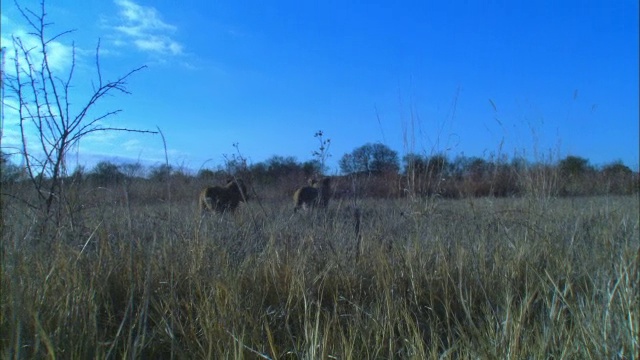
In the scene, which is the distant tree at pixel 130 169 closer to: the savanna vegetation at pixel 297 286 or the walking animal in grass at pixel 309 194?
the savanna vegetation at pixel 297 286

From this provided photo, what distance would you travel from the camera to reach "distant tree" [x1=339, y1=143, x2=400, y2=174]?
18.0 ft

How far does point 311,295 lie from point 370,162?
3.22 m

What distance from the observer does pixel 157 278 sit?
108 inches

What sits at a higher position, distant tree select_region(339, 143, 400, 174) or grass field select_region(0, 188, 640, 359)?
distant tree select_region(339, 143, 400, 174)

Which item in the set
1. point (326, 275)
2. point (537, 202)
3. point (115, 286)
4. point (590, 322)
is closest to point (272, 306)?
point (326, 275)

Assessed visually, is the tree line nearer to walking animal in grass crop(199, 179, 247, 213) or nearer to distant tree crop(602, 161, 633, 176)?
walking animal in grass crop(199, 179, 247, 213)

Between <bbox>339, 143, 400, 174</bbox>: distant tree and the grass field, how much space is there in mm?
1540

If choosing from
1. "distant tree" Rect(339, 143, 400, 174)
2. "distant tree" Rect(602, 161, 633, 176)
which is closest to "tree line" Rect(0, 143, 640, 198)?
"distant tree" Rect(339, 143, 400, 174)

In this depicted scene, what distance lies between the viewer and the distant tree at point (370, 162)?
5.47 meters

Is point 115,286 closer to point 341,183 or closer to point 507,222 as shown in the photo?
point 507,222

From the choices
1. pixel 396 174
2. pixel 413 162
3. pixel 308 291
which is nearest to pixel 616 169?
pixel 396 174

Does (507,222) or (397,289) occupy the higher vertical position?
(507,222)

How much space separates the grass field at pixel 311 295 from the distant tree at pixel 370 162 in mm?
1540

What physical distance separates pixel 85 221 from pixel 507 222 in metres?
3.64
